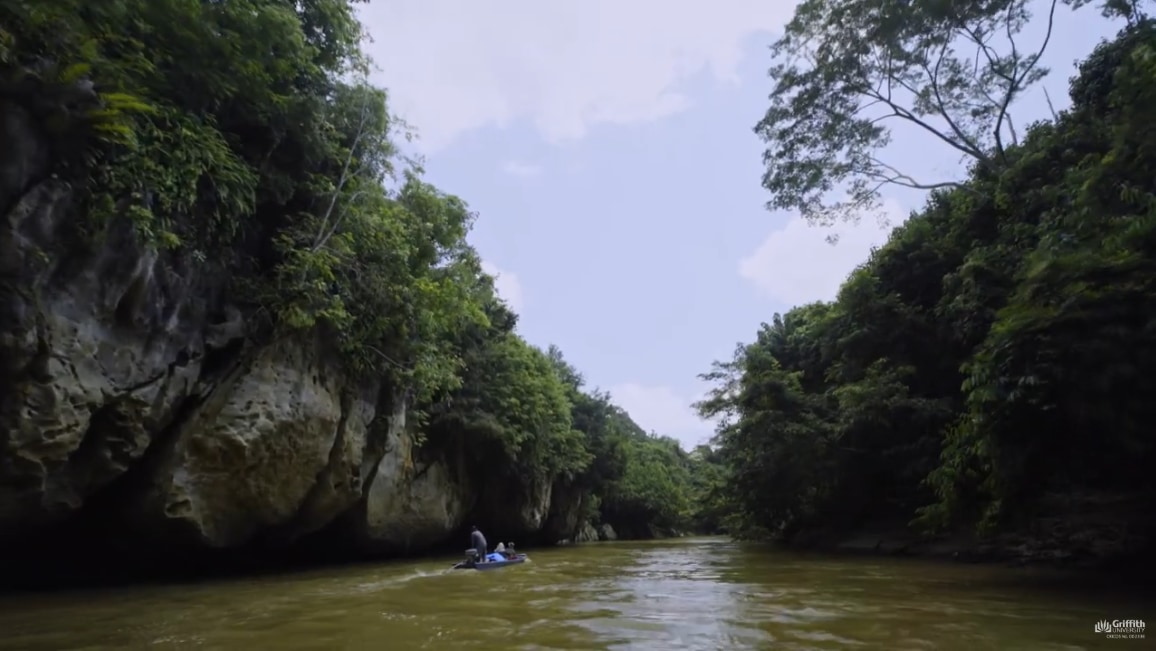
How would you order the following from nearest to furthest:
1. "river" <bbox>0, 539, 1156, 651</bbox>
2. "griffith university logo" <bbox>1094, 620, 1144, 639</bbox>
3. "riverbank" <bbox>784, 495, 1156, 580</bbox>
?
"griffith university logo" <bbox>1094, 620, 1144, 639</bbox>, "river" <bbox>0, 539, 1156, 651</bbox>, "riverbank" <bbox>784, 495, 1156, 580</bbox>

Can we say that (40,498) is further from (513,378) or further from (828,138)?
(828,138)

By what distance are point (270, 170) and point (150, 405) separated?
4.04m

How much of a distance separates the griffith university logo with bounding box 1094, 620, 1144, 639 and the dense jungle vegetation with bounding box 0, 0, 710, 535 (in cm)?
942

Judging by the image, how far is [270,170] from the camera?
10.5 metres

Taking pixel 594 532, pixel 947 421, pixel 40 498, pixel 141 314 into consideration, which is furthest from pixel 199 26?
pixel 594 532

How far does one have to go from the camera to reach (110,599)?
8.16m

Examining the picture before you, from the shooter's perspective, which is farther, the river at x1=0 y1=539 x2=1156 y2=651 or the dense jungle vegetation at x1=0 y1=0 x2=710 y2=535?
the dense jungle vegetation at x1=0 y1=0 x2=710 y2=535

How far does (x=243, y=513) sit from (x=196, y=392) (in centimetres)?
229

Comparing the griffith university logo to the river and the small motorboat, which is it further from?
the small motorboat

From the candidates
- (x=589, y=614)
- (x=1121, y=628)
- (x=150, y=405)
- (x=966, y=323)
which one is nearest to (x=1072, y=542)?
(x=966, y=323)

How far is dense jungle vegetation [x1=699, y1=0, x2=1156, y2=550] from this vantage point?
6891 mm

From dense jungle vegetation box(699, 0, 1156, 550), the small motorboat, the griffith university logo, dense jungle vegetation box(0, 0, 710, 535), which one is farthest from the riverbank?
dense jungle vegetation box(0, 0, 710, 535)

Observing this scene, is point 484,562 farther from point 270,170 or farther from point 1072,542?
point 1072,542

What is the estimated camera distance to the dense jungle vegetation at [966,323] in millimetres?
6891
